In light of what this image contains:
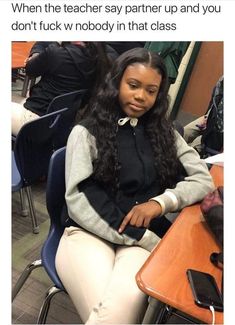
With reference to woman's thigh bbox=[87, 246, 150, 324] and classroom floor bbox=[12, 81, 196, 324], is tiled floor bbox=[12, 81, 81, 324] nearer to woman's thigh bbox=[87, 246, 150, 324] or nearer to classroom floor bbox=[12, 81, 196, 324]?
classroom floor bbox=[12, 81, 196, 324]

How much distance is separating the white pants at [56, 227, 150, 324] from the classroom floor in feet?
0.74


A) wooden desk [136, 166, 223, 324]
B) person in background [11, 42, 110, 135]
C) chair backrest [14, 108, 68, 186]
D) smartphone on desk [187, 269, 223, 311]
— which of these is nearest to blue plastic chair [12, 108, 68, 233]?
chair backrest [14, 108, 68, 186]

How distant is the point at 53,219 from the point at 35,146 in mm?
372

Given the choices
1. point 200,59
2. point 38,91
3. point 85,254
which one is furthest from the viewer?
point 200,59

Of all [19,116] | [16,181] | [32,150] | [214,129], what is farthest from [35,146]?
[214,129]

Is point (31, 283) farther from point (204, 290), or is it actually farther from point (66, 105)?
point (204, 290)

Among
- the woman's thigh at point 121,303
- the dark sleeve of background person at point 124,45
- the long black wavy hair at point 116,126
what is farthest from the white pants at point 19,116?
the woman's thigh at point 121,303

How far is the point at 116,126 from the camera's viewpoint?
3.33 feet

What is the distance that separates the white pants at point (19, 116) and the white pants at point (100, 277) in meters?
0.72

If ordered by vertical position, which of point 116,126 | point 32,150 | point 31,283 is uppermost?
point 116,126

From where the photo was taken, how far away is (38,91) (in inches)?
64.5
